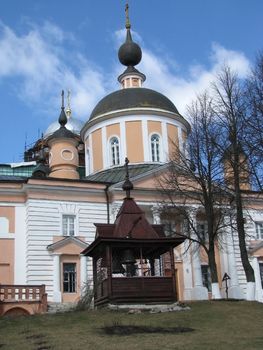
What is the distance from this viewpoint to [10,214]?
1266 inches

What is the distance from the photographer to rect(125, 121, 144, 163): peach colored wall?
38.7 meters

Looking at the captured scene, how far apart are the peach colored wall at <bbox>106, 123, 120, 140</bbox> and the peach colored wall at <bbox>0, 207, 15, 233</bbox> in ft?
33.4

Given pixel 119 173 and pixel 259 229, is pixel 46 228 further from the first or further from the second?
pixel 259 229

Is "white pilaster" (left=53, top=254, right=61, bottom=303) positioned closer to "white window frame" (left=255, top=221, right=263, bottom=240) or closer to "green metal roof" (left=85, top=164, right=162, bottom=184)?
"green metal roof" (left=85, top=164, right=162, bottom=184)

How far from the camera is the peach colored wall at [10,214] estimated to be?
31922mm

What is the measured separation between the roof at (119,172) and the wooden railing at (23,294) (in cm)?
1026

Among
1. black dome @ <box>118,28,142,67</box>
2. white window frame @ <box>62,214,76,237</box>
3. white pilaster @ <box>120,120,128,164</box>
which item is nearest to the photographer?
white window frame @ <box>62,214,76,237</box>

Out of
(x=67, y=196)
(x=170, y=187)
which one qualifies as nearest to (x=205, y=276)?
(x=170, y=187)

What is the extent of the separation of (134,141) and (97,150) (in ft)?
9.47

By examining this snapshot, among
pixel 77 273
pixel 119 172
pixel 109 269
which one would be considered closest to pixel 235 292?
pixel 77 273

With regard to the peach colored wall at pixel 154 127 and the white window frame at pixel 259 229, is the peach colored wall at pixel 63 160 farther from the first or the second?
A: the white window frame at pixel 259 229

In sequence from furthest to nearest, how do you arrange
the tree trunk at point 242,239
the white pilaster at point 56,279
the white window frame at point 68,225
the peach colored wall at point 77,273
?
the white window frame at point 68,225 → the peach colored wall at point 77,273 → the white pilaster at point 56,279 → the tree trunk at point 242,239

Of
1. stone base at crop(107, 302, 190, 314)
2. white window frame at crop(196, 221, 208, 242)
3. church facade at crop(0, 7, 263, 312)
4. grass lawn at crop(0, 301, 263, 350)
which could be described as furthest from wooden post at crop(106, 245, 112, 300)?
white window frame at crop(196, 221, 208, 242)

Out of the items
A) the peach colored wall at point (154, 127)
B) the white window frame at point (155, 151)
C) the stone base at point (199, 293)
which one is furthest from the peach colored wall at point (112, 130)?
the stone base at point (199, 293)
